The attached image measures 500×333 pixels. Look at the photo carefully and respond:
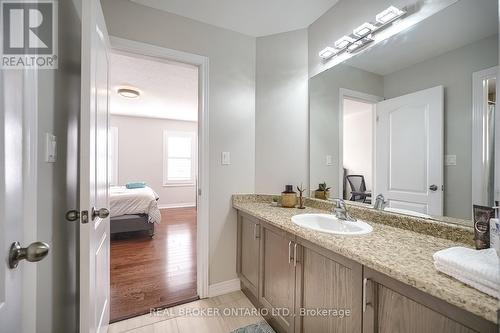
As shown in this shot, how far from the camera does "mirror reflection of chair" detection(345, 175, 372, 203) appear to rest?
158cm

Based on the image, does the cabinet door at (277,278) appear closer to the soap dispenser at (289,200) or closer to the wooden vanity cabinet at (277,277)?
the wooden vanity cabinet at (277,277)

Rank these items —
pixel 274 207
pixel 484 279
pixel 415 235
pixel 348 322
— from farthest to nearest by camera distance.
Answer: pixel 274 207 < pixel 415 235 < pixel 348 322 < pixel 484 279

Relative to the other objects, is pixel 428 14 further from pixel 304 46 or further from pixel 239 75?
pixel 239 75

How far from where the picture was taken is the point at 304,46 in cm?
209

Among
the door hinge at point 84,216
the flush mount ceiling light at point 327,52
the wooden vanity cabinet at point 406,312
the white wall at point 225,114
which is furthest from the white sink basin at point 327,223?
the flush mount ceiling light at point 327,52

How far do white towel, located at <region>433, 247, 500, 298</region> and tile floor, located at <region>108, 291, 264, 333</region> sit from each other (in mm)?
1373

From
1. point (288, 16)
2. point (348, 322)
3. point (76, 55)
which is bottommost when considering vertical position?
point (348, 322)

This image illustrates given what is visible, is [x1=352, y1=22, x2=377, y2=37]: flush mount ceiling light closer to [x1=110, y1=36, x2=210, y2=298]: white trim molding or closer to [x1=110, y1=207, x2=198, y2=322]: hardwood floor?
[x1=110, y1=36, x2=210, y2=298]: white trim molding

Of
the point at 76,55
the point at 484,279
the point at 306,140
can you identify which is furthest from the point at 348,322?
the point at 76,55

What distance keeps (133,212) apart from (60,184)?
2.51 meters

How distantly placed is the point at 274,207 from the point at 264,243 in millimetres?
369

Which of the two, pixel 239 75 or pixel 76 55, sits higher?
pixel 239 75

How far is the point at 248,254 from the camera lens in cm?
181

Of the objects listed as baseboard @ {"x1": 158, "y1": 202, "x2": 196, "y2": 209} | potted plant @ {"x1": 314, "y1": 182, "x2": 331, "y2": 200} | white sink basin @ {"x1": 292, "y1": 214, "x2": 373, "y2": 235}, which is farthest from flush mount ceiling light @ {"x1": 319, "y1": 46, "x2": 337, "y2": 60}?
baseboard @ {"x1": 158, "y1": 202, "x2": 196, "y2": 209}
